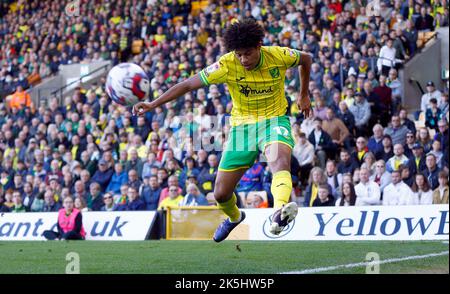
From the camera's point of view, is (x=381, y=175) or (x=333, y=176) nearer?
(x=381, y=175)

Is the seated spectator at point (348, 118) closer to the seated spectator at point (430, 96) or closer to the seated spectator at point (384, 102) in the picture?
the seated spectator at point (384, 102)

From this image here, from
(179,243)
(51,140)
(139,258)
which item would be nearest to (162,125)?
(51,140)

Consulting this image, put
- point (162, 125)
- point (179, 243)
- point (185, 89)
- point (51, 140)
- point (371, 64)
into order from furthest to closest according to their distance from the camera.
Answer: point (51, 140)
point (162, 125)
point (371, 64)
point (179, 243)
point (185, 89)

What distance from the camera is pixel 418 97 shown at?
789 inches

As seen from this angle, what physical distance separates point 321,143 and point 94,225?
4655mm

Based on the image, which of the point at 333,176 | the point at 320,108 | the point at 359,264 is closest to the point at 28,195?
the point at 320,108

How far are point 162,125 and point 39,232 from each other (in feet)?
15.4

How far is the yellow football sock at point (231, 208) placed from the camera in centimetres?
1046

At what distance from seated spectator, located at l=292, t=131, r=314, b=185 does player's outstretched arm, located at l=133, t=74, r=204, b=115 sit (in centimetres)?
790

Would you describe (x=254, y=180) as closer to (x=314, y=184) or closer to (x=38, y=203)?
(x=314, y=184)

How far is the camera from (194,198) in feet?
54.5

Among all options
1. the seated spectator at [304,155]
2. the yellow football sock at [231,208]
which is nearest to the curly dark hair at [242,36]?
the yellow football sock at [231,208]

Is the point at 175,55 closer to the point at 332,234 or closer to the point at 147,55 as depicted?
the point at 147,55

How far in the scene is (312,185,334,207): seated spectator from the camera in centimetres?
1561
